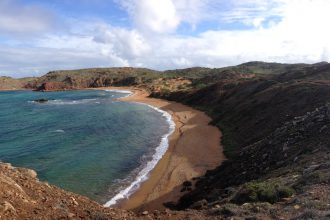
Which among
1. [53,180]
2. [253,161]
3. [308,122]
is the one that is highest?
[308,122]

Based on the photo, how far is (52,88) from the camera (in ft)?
575

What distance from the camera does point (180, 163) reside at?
37844mm

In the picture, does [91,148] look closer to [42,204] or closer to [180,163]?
[180,163]

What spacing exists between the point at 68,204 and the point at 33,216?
2188 mm

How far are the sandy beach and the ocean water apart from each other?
1113mm

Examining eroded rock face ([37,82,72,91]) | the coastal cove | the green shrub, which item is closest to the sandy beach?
the coastal cove

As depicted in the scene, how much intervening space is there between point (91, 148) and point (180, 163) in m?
12.4

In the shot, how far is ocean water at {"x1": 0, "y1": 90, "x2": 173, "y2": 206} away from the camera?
3269cm

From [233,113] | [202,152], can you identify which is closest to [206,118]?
[233,113]

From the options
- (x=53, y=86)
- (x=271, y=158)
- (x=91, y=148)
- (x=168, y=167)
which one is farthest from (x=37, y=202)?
(x=53, y=86)

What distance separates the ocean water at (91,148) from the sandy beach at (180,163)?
111 centimetres

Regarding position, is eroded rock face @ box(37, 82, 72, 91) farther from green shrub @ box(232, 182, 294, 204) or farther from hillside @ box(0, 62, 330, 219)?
green shrub @ box(232, 182, 294, 204)

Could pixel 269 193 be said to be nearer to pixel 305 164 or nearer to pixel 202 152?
pixel 305 164

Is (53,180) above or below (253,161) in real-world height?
below
